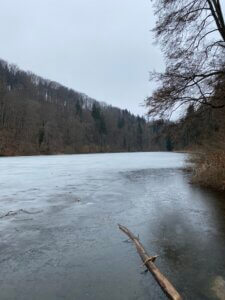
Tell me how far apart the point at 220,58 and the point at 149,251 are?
9.23m

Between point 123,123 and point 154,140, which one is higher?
point 123,123

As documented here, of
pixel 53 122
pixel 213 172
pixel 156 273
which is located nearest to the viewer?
pixel 156 273

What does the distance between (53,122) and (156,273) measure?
133m

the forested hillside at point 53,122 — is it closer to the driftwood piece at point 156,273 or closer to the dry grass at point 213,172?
the dry grass at point 213,172

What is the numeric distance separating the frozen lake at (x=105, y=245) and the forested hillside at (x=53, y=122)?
7166 cm

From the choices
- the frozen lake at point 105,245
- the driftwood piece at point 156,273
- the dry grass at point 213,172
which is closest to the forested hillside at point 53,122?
the dry grass at point 213,172

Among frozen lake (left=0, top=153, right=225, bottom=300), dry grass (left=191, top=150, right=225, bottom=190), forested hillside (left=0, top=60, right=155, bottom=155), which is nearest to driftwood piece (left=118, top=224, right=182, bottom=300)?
frozen lake (left=0, top=153, right=225, bottom=300)

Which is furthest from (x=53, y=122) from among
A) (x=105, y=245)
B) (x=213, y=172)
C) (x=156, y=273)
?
(x=156, y=273)

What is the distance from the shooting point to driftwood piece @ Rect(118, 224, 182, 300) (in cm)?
544

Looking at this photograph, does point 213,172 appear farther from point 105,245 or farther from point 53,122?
point 53,122

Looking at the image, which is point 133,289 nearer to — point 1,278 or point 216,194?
point 1,278

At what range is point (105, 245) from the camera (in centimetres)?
848

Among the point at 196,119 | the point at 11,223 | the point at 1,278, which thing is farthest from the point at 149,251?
the point at 196,119

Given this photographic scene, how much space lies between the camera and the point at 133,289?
5.93 metres
